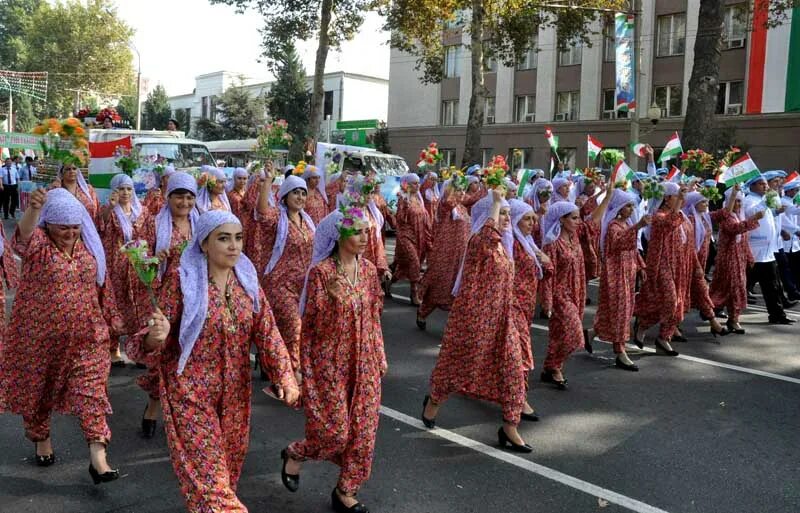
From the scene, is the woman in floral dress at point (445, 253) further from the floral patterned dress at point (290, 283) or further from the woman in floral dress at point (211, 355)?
the woman in floral dress at point (211, 355)

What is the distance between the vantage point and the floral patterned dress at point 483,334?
17.9ft

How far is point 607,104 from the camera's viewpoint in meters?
33.7

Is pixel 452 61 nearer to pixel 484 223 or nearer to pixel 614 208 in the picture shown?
pixel 614 208

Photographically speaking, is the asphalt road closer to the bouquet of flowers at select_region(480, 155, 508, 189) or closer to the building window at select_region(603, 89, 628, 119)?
the bouquet of flowers at select_region(480, 155, 508, 189)

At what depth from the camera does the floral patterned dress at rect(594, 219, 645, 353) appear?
775cm

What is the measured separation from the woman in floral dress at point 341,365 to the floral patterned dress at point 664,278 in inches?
196

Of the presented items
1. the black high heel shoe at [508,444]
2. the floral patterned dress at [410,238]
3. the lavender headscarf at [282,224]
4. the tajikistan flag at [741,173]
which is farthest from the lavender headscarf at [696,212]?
the black high heel shoe at [508,444]

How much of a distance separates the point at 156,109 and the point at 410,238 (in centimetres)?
5736

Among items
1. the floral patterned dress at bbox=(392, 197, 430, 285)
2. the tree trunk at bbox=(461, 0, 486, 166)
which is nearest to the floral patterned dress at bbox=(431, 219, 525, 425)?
the floral patterned dress at bbox=(392, 197, 430, 285)

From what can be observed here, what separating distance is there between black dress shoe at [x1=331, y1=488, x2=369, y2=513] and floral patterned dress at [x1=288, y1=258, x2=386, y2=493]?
8 cm

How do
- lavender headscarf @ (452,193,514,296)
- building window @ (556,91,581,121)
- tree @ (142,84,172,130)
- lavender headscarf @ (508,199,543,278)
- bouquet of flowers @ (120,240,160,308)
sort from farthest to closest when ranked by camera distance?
tree @ (142,84,172,130) < building window @ (556,91,581,121) < lavender headscarf @ (508,199,543,278) < lavender headscarf @ (452,193,514,296) < bouquet of flowers @ (120,240,160,308)

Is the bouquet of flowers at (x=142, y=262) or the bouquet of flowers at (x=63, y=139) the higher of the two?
the bouquet of flowers at (x=63, y=139)

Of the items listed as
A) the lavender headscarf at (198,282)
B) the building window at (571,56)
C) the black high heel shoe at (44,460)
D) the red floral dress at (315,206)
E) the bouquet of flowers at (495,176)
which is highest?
the building window at (571,56)

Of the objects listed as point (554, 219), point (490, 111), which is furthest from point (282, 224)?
point (490, 111)
